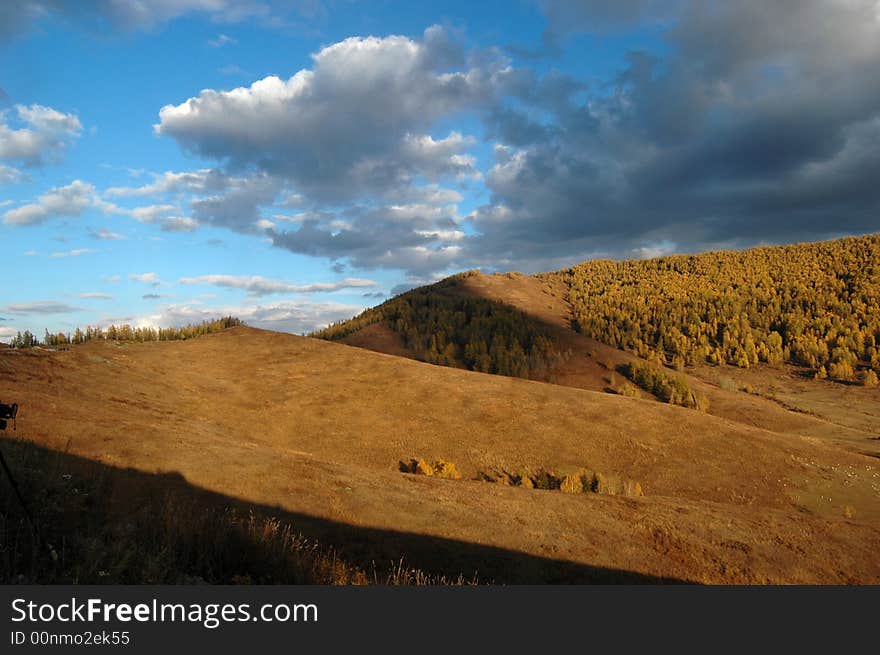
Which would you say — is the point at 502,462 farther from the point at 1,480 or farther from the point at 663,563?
the point at 1,480

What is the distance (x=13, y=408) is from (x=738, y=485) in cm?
2857

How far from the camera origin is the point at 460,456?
Answer: 89.1ft

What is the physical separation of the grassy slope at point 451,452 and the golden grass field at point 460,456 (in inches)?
3.9

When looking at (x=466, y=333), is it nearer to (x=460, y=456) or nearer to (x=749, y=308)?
(x=460, y=456)

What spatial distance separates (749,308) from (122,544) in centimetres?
12357

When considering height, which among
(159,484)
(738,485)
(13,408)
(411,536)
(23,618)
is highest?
(13,408)

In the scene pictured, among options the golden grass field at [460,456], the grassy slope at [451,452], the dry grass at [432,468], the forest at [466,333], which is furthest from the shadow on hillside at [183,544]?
the forest at [466,333]

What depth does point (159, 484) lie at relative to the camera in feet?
42.9

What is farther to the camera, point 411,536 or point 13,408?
point 411,536

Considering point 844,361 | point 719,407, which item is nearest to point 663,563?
point 719,407

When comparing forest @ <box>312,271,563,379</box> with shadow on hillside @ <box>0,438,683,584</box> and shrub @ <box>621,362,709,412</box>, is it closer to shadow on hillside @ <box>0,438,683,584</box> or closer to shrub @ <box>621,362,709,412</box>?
shrub @ <box>621,362,709,412</box>

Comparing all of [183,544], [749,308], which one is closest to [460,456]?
[183,544]

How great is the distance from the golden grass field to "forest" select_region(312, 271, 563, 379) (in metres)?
25.5

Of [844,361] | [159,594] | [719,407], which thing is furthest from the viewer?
[844,361]
